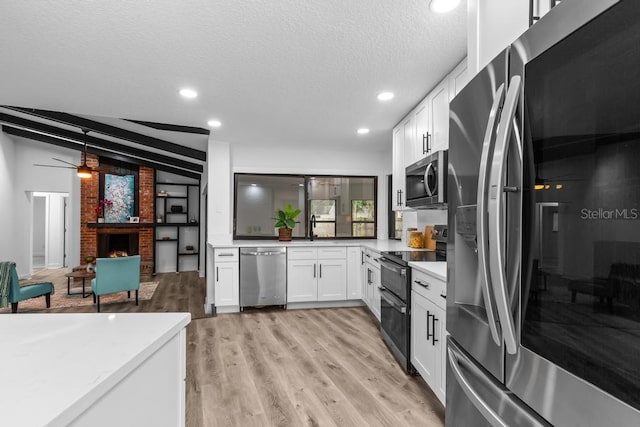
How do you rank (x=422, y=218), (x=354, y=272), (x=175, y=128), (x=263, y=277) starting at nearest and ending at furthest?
(x=422, y=218), (x=175, y=128), (x=263, y=277), (x=354, y=272)

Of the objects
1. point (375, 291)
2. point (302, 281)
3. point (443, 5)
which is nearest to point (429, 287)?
point (443, 5)

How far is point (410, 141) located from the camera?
3.49m

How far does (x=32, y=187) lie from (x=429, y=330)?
26.7 feet

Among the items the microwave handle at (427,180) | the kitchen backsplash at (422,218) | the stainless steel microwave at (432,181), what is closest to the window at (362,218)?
the kitchen backsplash at (422,218)

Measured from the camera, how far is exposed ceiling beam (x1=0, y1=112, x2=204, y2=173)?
531 cm

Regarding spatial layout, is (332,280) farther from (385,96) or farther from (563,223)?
(563,223)

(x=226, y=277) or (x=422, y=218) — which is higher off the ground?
(x=422, y=218)

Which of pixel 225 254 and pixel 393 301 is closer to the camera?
pixel 393 301

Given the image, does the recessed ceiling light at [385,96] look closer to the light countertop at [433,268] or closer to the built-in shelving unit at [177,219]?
the light countertop at [433,268]

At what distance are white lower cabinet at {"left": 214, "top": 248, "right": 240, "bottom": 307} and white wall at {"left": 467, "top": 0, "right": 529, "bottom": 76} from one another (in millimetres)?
3750

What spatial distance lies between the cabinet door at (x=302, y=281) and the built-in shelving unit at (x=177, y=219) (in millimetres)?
4416

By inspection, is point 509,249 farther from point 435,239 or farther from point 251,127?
point 251,127

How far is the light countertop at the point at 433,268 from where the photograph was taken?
6.71ft

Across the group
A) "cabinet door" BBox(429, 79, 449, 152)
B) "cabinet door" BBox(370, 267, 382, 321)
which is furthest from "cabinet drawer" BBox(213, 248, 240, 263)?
"cabinet door" BBox(429, 79, 449, 152)
